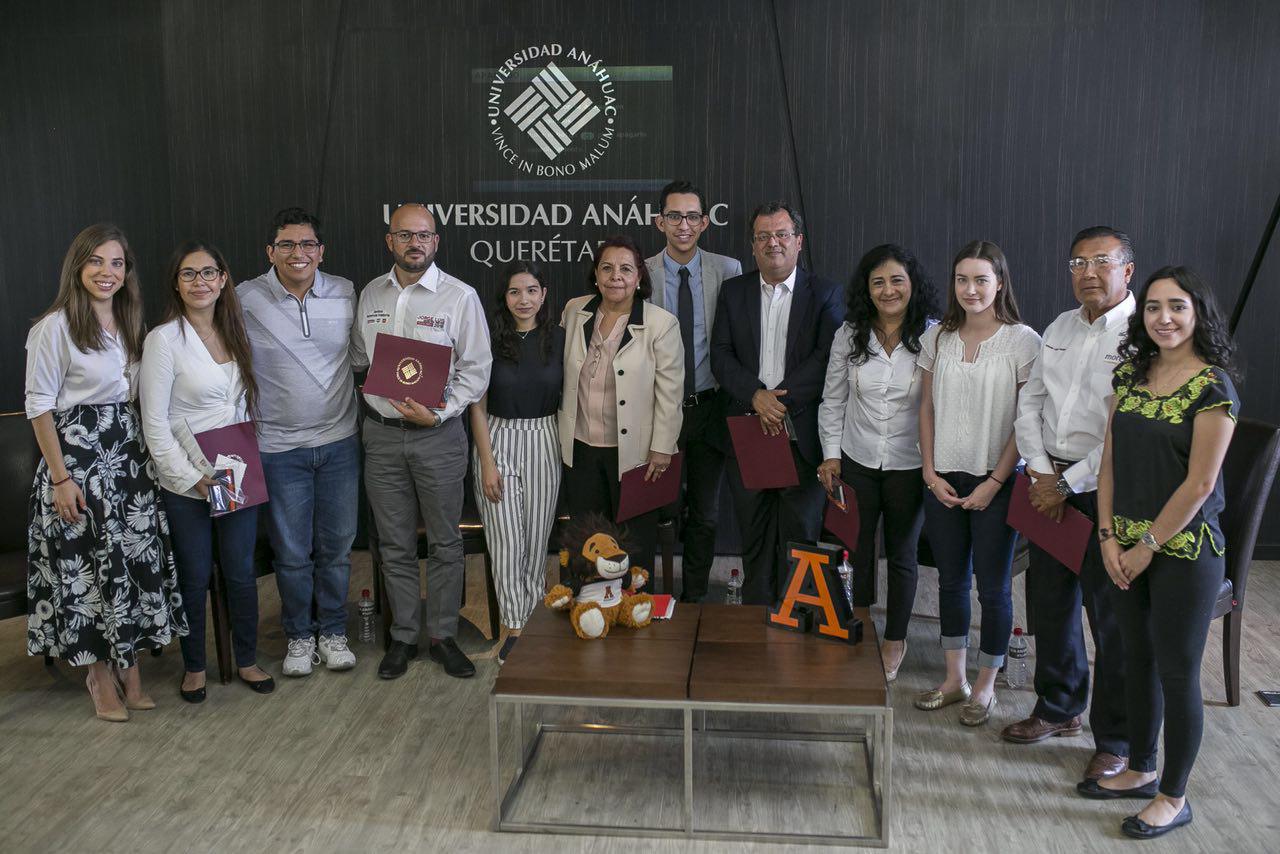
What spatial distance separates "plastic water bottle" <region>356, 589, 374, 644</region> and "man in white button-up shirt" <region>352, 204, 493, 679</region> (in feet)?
0.79

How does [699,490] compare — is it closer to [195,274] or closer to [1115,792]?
[1115,792]

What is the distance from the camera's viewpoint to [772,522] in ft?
13.1

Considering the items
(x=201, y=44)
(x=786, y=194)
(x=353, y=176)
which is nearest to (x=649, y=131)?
(x=786, y=194)

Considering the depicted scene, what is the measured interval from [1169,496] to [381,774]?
7.32 feet

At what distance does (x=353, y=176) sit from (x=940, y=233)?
274cm

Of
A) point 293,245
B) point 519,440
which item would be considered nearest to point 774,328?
point 519,440

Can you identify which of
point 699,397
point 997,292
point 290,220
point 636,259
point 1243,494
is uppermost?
point 290,220

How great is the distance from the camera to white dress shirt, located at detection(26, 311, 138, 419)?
130 inches

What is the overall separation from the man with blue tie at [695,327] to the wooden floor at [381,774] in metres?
0.94

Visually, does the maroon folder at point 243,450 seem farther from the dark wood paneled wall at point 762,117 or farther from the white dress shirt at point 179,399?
the dark wood paneled wall at point 762,117

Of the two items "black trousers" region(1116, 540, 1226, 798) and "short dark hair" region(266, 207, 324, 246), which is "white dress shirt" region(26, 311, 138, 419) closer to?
"short dark hair" region(266, 207, 324, 246)

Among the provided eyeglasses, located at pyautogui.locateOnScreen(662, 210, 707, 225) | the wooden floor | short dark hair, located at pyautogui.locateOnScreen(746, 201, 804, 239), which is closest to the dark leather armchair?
the wooden floor

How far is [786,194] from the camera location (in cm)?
509

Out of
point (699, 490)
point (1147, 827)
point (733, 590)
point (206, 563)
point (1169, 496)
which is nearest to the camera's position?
point (1169, 496)
